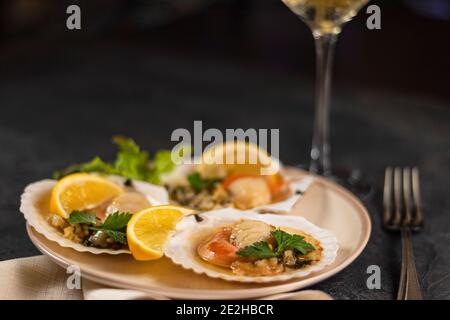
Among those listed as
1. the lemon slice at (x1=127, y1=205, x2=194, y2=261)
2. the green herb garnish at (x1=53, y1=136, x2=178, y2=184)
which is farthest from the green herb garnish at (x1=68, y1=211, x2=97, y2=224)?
the green herb garnish at (x1=53, y1=136, x2=178, y2=184)

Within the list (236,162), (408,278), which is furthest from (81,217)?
(408,278)

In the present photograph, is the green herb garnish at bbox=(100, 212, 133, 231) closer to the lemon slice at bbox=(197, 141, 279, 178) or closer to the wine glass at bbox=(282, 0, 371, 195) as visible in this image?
the lemon slice at bbox=(197, 141, 279, 178)

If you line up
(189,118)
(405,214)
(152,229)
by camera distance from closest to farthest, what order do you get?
(152,229) → (405,214) → (189,118)

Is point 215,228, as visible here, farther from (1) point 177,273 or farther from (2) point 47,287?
(2) point 47,287

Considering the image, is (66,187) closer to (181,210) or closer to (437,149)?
(181,210)

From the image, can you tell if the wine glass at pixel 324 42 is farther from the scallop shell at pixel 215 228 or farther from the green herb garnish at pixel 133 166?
the scallop shell at pixel 215 228
